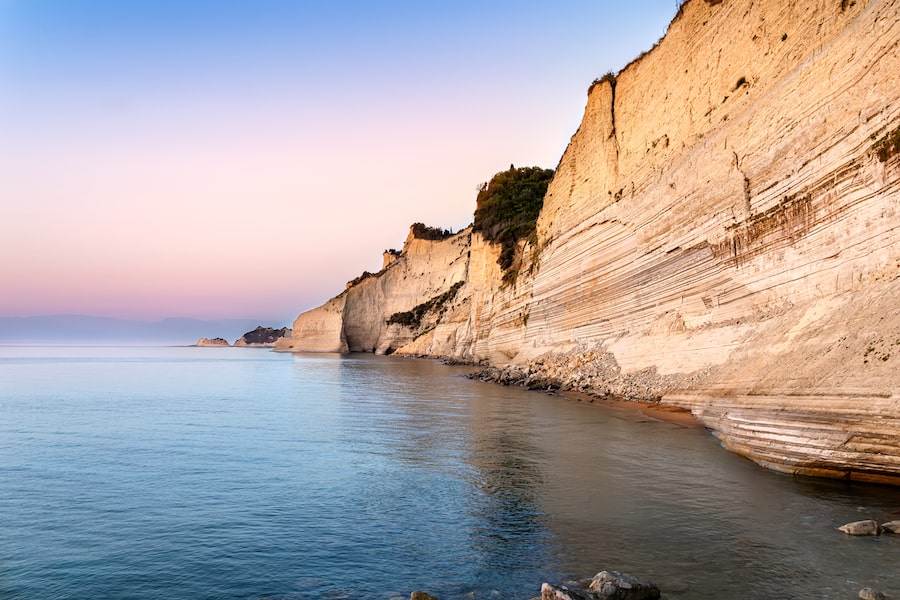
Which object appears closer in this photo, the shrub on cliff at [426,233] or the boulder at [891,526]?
the boulder at [891,526]

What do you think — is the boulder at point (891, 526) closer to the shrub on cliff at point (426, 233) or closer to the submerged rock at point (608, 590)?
the submerged rock at point (608, 590)

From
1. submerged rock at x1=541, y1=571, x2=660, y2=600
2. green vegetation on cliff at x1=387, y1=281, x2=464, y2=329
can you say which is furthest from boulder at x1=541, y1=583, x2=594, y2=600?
green vegetation on cliff at x1=387, y1=281, x2=464, y2=329

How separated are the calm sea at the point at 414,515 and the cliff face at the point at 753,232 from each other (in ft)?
4.49

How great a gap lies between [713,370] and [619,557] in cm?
1153

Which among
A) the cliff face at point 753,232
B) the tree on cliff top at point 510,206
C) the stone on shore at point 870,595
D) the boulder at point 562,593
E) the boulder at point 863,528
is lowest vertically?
the boulder at point 562,593

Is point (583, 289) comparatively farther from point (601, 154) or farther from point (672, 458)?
point (672, 458)

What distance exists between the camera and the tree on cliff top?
1922 inches

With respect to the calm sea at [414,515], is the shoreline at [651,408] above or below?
above

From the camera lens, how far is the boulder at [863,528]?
21.6ft

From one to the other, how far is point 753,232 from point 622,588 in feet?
46.1

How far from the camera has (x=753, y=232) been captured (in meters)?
16.2

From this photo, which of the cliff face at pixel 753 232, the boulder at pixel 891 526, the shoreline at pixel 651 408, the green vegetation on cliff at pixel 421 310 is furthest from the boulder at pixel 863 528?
the green vegetation on cliff at pixel 421 310

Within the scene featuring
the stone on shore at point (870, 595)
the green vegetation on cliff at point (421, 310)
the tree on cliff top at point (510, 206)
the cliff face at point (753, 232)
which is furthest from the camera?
the green vegetation on cliff at point (421, 310)

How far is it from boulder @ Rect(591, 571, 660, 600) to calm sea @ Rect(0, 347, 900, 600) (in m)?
0.32
